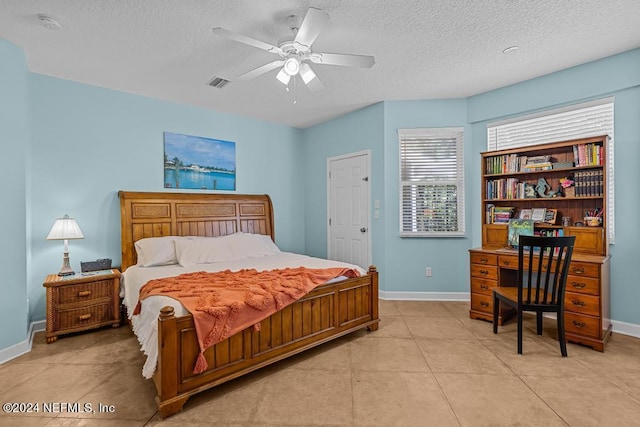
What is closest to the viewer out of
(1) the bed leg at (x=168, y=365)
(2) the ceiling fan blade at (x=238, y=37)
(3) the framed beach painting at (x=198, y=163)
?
(1) the bed leg at (x=168, y=365)

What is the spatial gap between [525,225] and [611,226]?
29.5 inches

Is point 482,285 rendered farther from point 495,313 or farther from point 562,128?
point 562,128

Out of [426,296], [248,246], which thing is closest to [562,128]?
[426,296]

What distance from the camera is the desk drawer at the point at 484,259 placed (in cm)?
338

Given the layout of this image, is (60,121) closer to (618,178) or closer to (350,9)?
(350,9)

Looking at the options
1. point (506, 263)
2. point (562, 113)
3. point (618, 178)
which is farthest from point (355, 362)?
point (562, 113)

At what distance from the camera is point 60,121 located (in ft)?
11.1

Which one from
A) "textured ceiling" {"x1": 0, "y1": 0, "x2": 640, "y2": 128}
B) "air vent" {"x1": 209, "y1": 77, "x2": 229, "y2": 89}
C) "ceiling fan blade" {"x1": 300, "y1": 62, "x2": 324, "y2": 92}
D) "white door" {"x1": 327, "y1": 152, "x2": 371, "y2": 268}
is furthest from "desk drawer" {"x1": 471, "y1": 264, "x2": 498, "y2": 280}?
"air vent" {"x1": 209, "y1": 77, "x2": 229, "y2": 89}

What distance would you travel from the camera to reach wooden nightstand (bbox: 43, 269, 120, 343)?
2926mm

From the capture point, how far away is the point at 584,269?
274 centimetres

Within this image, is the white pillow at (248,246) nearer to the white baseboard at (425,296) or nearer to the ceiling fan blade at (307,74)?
the white baseboard at (425,296)

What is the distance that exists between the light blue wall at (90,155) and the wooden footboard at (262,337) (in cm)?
238

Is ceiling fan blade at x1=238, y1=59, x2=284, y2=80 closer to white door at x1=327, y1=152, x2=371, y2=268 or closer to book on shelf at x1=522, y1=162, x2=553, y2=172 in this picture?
white door at x1=327, y1=152, x2=371, y2=268

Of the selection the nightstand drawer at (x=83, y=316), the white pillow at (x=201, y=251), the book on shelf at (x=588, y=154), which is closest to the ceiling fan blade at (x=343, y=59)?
the book on shelf at (x=588, y=154)
